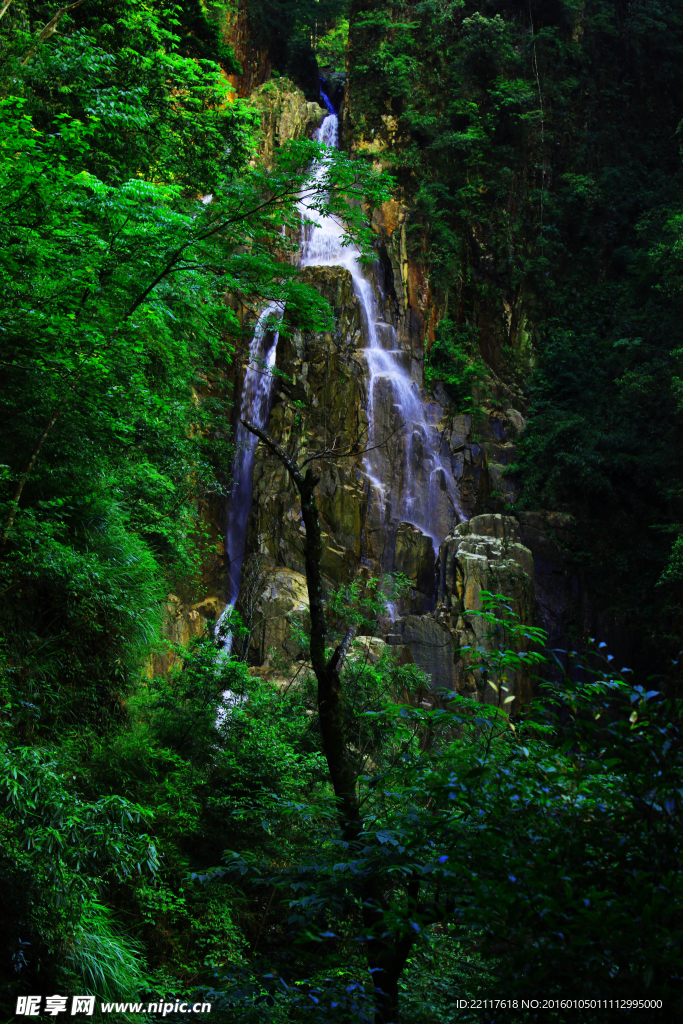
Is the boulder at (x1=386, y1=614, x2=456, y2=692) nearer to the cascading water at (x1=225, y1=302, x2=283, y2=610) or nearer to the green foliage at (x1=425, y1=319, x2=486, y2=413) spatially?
the cascading water at (x1=225, y1=302, x2=283, y2=610)

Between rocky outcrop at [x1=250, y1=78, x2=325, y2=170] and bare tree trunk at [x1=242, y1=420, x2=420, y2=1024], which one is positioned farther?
rocky outcrop at [x1=250, y1=78, x2=325, y2=170]

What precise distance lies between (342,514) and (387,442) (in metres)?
2.56

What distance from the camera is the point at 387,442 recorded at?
19.4 m

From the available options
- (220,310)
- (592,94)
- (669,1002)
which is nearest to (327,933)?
(669,1002)

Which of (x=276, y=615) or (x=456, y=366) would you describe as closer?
(x=276, y=615)

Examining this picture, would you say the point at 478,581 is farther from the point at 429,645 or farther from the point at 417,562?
the point at 417,562

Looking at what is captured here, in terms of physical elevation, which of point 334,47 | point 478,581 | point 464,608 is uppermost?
point 334,47

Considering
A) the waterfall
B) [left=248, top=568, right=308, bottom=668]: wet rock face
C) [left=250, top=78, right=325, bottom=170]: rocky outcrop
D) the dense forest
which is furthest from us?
[left=250, top=78, right=325, bottom=170]: rocky outcrop

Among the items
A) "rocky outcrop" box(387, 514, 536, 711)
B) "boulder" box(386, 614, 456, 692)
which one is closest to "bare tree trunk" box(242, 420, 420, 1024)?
"rocky outcrop" box(387, 514, 536, 711)

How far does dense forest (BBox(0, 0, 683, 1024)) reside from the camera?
2932 mm

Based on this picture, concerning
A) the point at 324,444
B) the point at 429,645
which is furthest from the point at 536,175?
the point at 429,645

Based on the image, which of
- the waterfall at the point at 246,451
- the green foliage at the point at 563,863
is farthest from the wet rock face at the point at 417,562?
the green foliage at the point at 563,863

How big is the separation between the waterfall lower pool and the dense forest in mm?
110

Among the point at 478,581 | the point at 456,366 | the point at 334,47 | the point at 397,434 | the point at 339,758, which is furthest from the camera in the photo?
the point at 334,47
